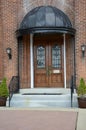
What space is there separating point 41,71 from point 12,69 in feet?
5.07

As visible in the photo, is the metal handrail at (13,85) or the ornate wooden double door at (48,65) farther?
the ornate wooden double door at (48,65)

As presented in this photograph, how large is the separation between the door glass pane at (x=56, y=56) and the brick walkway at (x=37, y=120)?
14.2ft

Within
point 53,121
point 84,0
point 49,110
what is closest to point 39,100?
point 49,110

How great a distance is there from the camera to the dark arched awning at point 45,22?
13453 millimetres

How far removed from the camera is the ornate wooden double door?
14.9 meters

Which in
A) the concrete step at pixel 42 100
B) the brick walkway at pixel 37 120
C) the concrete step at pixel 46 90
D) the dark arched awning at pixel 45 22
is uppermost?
the dark arched awning at pixel 45 22

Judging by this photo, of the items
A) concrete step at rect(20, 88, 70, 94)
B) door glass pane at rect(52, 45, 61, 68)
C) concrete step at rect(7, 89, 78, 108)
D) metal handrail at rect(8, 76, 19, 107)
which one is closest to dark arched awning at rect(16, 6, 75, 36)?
door glass pane at rect(52, 45, 61, 68)

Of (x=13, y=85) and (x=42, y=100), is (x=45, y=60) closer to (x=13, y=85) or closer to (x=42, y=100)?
(x=13, y=85)

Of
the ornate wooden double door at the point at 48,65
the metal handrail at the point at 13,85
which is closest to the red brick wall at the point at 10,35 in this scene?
the metal handrail at the point at 13,85

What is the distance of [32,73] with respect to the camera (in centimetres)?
1491

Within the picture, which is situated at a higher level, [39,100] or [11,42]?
[11,42]

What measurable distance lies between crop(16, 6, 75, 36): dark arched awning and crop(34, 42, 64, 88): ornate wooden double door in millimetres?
1431

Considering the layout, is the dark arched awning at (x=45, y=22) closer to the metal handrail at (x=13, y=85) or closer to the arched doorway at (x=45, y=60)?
the arched doorway at (x=45, y=60)

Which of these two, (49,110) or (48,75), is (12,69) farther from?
(49,110)
